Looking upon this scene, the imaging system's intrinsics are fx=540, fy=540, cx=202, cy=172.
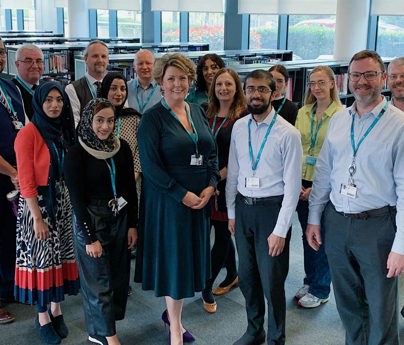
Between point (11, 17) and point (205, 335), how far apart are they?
1935cm

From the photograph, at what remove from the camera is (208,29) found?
39.5 ft

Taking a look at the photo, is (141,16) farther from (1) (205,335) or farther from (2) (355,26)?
(1) (205,335)

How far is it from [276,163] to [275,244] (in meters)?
0.40

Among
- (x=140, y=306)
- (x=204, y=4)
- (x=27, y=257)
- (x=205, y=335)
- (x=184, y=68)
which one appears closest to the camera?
(x=184, y=68)

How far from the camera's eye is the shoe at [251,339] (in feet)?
9.89

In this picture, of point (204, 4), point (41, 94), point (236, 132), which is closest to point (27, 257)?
point (41, 94)

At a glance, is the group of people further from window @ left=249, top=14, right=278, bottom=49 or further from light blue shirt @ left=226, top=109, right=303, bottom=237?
window @ left=249, top=14, right=278, bottom=49

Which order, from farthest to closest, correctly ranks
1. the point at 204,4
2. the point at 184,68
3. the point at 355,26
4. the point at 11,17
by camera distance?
1. the point at 11,17
2. the point at 204,4
3. the point at 355,26
4. the point at 184,68

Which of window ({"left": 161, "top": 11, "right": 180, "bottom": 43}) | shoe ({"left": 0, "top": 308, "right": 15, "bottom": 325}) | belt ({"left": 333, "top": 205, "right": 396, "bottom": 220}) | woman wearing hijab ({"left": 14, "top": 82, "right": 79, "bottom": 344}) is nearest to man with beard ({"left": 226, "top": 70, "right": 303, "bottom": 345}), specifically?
belt ({"left": 333, "top": 205, "right": 396, "bottom": 220})

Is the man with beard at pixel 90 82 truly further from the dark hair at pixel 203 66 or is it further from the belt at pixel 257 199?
the belt at pixel 257 199

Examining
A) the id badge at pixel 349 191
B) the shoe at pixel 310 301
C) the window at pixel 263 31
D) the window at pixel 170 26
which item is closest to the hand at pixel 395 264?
the id badge at pixel 349 191

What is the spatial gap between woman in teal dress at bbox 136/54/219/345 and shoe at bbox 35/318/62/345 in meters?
0.64

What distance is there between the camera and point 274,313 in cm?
286

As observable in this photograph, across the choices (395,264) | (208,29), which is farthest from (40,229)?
(208,29)
